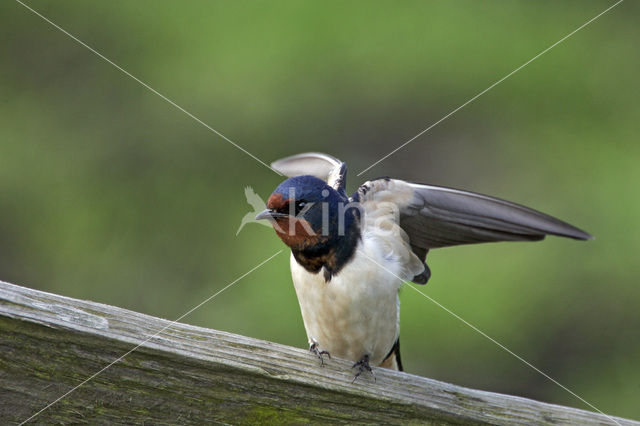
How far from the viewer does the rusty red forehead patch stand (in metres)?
2.44

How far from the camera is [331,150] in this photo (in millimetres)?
3633

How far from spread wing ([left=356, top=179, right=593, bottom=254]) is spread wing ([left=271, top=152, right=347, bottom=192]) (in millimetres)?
304

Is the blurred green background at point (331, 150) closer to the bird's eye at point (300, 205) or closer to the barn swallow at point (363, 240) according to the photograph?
the barn swallow at point (363, 240)

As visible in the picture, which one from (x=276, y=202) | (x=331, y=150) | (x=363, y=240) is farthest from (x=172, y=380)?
(x=331, y=150)

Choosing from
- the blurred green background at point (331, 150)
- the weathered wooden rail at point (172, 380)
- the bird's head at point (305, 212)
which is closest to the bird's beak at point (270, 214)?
the bird's head at point (305, 212)

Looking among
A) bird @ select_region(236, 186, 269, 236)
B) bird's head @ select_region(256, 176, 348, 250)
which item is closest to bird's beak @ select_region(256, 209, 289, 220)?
bird's head @ select_region(256, 176, 348, 250)

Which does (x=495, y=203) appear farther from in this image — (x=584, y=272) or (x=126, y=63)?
(x=126, y=63)

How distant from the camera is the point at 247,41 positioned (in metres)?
3.41

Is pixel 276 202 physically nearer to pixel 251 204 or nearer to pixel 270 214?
pixel 270 214

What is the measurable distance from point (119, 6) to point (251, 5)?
644 millimetres

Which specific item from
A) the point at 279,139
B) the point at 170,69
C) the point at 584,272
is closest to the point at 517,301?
the point at 584,272

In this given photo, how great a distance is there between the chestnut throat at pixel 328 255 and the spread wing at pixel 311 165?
373 mm

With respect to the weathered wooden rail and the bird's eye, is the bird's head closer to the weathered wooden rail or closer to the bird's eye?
the bird's eye

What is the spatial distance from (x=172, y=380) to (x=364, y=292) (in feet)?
4.15
